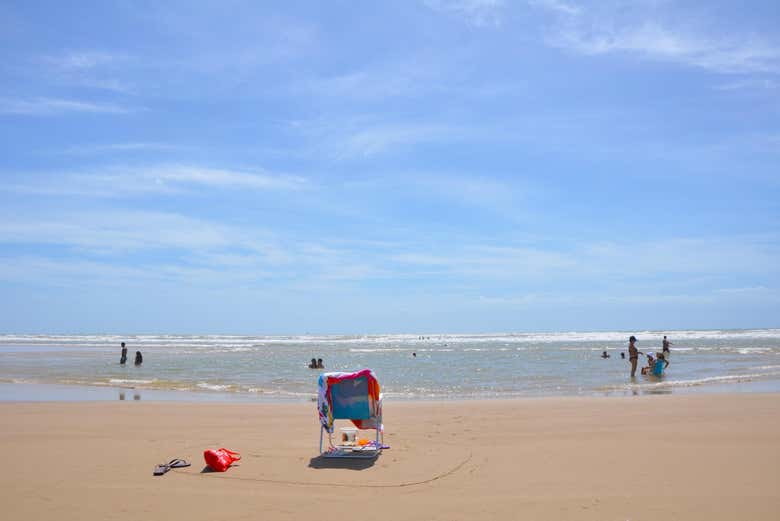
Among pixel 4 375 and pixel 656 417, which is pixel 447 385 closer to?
pixel 656 417

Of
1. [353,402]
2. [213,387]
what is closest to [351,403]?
[353,402]

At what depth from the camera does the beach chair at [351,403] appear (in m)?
8.47

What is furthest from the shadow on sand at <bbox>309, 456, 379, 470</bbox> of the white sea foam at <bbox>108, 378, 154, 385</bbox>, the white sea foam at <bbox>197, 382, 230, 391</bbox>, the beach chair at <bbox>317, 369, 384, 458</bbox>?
the white sea foam at <bbox>108, 378, 154, 385</bbox>

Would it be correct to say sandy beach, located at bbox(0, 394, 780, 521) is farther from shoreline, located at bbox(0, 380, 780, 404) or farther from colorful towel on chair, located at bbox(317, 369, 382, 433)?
shoreline, located at bbox(0, 380, 780, 404)

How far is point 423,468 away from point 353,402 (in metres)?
1.47

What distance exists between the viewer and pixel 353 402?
859 centimetres

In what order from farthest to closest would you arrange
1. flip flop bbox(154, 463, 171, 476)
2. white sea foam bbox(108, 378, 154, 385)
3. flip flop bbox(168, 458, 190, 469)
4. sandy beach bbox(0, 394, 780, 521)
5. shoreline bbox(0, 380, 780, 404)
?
white sea foam bbox(108, 378, 154, 385), shoreline bbox(0, 380, 780, 404), flip flop bbox(168, 458, 190, 469), flip flop bbox(154, 463, 171, 476), sandy beach bbox(0, 394, 780, 521)

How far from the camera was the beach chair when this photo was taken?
8.47m

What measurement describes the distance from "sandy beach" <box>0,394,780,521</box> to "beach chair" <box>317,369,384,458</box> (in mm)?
385

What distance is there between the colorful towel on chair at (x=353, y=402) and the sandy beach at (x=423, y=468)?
21.6 inches

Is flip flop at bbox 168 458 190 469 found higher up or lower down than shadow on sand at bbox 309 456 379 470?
higher up

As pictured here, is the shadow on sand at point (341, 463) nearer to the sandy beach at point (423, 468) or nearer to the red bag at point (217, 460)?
the sandy beach at point (423, 468)

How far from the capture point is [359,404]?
8.57m

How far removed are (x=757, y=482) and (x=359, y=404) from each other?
484 centimetres
